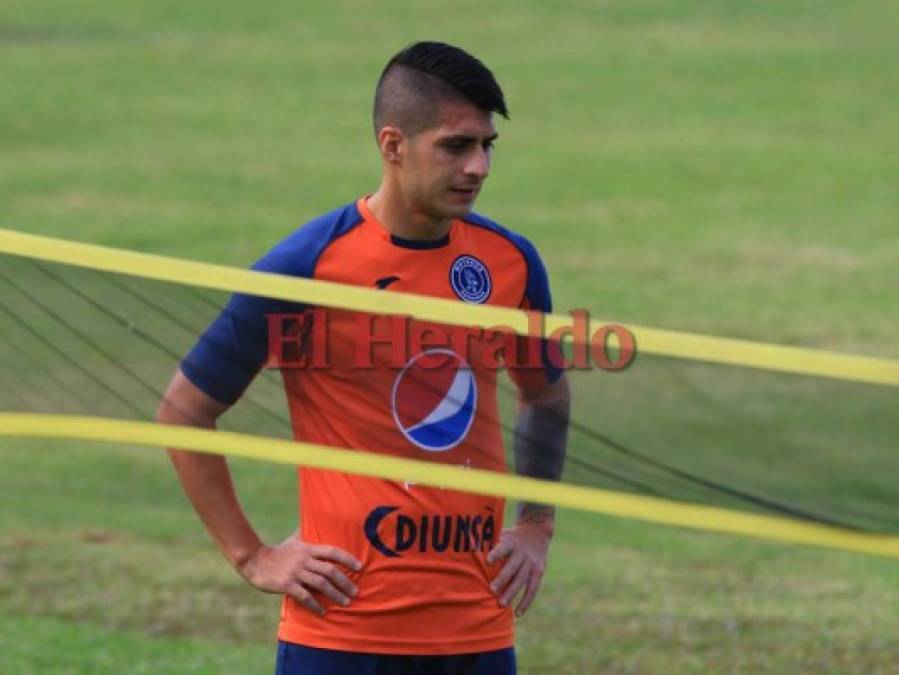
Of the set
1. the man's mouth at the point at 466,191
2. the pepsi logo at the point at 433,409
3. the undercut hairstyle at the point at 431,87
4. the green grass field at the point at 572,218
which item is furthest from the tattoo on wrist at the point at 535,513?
the undercut hairstyle at the point at 431,87

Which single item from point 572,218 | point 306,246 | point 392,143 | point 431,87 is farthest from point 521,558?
point 572,218

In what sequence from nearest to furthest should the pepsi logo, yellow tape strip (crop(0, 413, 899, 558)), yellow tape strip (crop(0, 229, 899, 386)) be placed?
yellow tape strip (crop(0, 229, 899, 386)) < yellow tape strip (crop(0, 413, 899, 558)) < the pepsi logo

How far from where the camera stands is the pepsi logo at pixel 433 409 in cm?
481

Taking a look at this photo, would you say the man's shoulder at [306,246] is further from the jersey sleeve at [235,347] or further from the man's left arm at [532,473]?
the man's left arm at [532,473]

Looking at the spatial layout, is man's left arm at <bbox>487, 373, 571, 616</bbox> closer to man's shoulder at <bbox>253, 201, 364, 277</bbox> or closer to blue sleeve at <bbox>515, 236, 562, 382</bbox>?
blue sleeve at <bbox>515, 236, 562, 382</bbox>

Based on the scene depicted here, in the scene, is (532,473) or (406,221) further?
(406,221)

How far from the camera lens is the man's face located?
4.99 metres

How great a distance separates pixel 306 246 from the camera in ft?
16.4

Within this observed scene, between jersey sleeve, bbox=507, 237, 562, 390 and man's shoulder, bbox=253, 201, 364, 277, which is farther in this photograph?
man's shoulder, bbox=253, 201, 364, 277

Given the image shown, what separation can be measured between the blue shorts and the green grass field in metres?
0.72

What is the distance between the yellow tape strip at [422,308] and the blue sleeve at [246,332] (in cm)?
37

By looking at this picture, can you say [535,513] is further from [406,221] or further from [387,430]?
[406,221]

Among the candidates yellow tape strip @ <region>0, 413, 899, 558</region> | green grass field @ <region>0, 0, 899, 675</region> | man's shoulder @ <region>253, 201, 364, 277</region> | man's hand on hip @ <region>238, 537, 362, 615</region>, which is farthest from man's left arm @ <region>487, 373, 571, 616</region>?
man's shoulder @ <region>253, 201, 364, 277</region>

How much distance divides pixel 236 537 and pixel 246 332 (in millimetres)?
525
